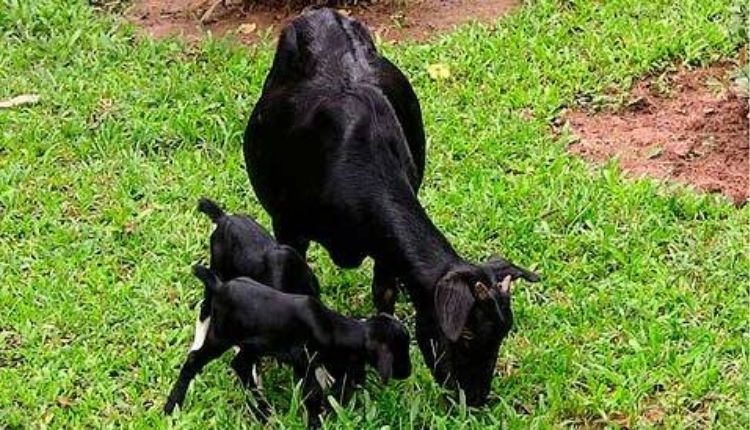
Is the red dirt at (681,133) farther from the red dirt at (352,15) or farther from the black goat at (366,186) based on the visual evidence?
the black goat at (366,186)

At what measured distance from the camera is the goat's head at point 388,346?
14.7ft

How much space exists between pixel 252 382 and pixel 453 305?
3.02 feet

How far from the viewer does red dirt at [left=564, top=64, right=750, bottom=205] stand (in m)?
6.25

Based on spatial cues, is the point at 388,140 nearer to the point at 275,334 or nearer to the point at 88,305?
the point at 275,334

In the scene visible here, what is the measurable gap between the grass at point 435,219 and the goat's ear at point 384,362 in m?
0.29

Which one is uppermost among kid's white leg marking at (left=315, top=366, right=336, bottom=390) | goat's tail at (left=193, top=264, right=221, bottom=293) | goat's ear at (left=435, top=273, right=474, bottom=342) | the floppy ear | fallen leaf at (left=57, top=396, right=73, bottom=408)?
goat's ear at (left=435, top=273, right=474, bottom=342)

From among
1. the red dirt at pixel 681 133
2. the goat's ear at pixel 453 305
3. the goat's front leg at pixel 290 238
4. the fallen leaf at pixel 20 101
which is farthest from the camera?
the fallen leaf at pixel 20 101

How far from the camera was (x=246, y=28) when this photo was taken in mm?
7805

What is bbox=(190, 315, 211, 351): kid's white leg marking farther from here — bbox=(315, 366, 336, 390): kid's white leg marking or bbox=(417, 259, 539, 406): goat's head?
bbox=(417, 259, 539, 406): goat's head

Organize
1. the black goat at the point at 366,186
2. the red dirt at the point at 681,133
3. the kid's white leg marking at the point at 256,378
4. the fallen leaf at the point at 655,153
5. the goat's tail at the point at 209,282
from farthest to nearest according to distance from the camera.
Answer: the fallen leaf at the point at 655,153, the red dirt at the point at 681,133, the kid's white leg marking at the point at 256,378, the goat's tail at the point at 209,282, the black goat at the point at 366,186

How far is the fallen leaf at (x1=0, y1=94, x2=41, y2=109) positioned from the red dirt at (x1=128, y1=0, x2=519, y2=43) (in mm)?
990

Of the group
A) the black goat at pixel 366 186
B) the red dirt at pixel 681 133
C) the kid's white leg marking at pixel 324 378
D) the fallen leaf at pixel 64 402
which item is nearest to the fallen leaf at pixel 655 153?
the red dirt at pixel 681 133

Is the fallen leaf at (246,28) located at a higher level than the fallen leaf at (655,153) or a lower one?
lower

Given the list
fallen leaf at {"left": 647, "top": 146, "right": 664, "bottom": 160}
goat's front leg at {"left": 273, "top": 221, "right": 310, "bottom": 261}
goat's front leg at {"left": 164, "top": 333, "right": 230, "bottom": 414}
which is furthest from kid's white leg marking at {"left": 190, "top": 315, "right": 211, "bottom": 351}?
fallen leaf at {"left": 647, "top": 146, "right": 664, "bottom": 160}
